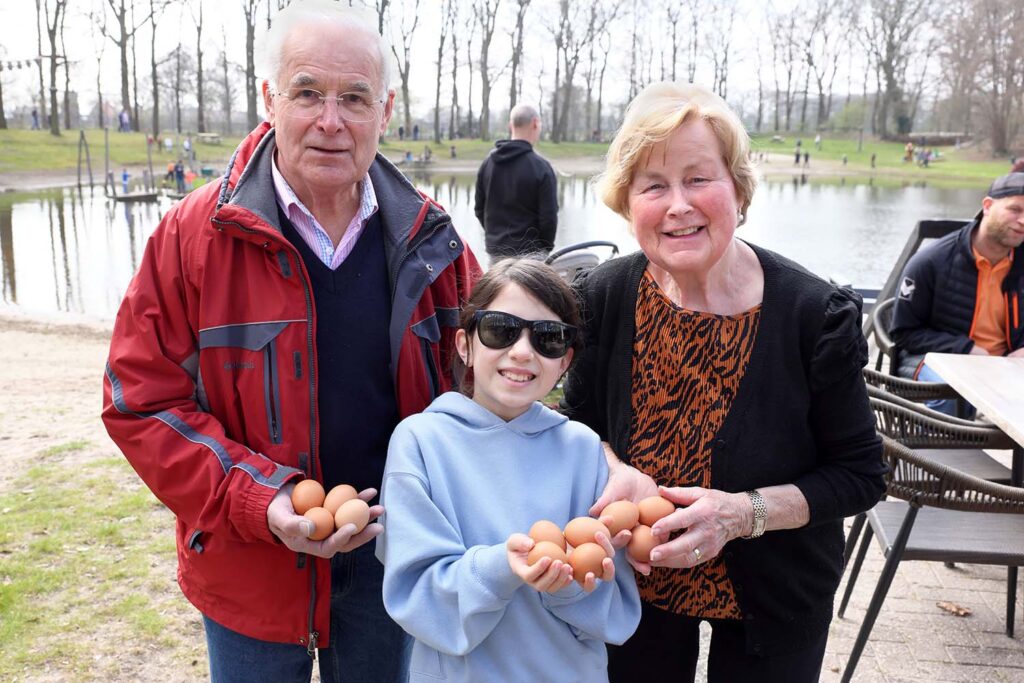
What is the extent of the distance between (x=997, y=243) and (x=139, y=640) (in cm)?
499

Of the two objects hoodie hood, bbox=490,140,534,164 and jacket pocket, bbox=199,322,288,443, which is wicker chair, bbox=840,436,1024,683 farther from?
hoodie hood, bbox=490,140,534,164

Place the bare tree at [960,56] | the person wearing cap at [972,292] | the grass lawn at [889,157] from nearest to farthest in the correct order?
the person wearing cap at [972,292]
the grass lawn at [889,157]
the bare tree at [960,56]

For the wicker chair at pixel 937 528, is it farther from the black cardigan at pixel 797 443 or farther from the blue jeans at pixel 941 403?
the blue jeans at pixel 941 403

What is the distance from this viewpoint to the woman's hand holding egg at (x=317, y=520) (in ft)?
6.00

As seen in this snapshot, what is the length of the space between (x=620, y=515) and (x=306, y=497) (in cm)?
73

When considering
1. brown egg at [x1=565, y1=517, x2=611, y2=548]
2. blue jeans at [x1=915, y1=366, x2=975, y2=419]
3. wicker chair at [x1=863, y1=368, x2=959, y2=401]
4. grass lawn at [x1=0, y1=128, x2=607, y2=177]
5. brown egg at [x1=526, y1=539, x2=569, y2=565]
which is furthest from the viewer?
grass lawn at [x1=0, y1=128, x2=607, y2=177]

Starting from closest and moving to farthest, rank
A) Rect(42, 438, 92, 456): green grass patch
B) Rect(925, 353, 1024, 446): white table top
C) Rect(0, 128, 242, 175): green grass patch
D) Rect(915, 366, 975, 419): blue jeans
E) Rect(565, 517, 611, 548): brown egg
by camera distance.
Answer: Rect(565, 517, 611, 548): brown egg < Rect(925, 353, 1024, 446): white table top < Rect(915, 366, 975, 419): blue jeans < Rect(42, 438, 92, 456): green grass patch < Rect(0, 128, 242, 175): green grass patch

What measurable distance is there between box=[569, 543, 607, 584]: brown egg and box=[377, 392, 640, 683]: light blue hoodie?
0.33 feet

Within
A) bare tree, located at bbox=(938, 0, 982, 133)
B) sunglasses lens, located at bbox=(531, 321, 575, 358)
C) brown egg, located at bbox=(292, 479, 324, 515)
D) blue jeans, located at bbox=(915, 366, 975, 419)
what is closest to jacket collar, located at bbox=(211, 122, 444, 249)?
sunglasses lens, located at bbox=(531, 321, 575, 358)

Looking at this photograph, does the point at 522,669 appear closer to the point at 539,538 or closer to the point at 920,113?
the point at 539,538

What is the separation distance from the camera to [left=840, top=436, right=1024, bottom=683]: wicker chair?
3.09 meters

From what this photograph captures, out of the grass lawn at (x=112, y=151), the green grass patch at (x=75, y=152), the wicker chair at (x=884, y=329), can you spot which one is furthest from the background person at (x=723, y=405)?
the green grass patch at (x=75, y=152)

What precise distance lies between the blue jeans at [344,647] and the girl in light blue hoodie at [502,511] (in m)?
0.35

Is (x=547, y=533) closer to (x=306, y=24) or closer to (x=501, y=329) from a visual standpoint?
(x=501, y=329)
